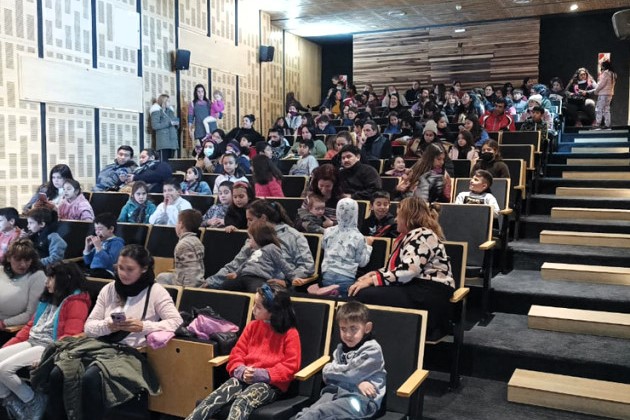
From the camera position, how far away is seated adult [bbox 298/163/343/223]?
4.16 m

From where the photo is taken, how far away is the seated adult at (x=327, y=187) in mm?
4164

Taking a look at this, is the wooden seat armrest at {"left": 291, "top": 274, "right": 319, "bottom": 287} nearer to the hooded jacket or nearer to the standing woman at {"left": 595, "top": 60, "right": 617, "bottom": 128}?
the hooded jacket

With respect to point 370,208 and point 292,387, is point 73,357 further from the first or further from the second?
point 370,208

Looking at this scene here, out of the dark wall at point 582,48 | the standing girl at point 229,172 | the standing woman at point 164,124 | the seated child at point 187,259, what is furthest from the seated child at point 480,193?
the dark wall at point 582,48

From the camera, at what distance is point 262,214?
11.6ft

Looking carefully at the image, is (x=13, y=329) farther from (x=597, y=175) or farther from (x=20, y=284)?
(x=597, y=175)

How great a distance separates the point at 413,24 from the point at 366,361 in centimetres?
1037

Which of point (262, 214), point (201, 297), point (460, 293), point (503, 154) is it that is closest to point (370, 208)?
point (262, 214)

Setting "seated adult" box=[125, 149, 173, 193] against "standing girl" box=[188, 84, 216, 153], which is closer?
"seated adult" box=[125, 149, 173, 193]

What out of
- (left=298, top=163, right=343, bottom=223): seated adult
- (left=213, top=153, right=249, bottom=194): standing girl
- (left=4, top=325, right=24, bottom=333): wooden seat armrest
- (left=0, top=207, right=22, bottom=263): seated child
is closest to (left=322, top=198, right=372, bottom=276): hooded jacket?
(left=298, top=163, right=343, bottom=223): seated adult

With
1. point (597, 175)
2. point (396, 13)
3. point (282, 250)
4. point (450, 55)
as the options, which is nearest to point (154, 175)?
point (282, 250)

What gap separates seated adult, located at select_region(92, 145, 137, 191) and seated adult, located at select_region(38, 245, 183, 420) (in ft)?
11.2

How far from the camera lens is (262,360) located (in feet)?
8.48

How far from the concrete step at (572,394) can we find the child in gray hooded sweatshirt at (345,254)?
0.97 m
